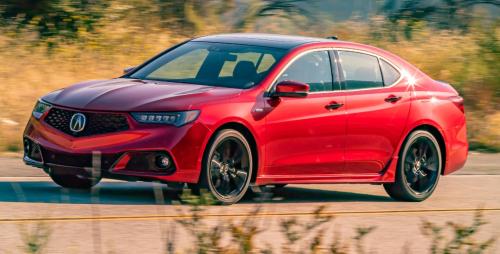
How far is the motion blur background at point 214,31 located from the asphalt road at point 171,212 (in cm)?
375

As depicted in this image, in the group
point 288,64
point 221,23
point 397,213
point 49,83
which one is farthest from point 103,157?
point 221,23

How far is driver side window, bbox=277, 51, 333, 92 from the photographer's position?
450 inches

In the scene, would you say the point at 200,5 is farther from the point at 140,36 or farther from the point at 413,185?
the point at 413,185

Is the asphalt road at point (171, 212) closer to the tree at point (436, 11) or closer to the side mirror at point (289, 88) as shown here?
the side mirror at point (289, 88)

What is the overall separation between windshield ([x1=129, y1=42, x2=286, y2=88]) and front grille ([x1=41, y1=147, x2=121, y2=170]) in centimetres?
140

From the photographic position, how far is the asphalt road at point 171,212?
28.9 ft

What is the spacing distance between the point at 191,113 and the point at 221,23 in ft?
45.3

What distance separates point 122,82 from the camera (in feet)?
36.7

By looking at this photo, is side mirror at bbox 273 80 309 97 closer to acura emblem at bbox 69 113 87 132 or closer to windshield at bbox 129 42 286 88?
windshield at bbox 129 42 286 88

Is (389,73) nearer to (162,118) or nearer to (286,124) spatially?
(286,124)

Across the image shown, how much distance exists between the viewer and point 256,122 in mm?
10711

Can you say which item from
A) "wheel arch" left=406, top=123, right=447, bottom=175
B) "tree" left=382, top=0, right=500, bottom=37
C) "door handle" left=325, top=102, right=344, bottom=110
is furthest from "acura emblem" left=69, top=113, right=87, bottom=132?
"tree" left=382, top=0, right=500, bottom=37

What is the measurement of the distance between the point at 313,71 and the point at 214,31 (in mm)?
11902

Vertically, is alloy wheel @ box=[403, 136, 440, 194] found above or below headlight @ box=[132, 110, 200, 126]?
below
